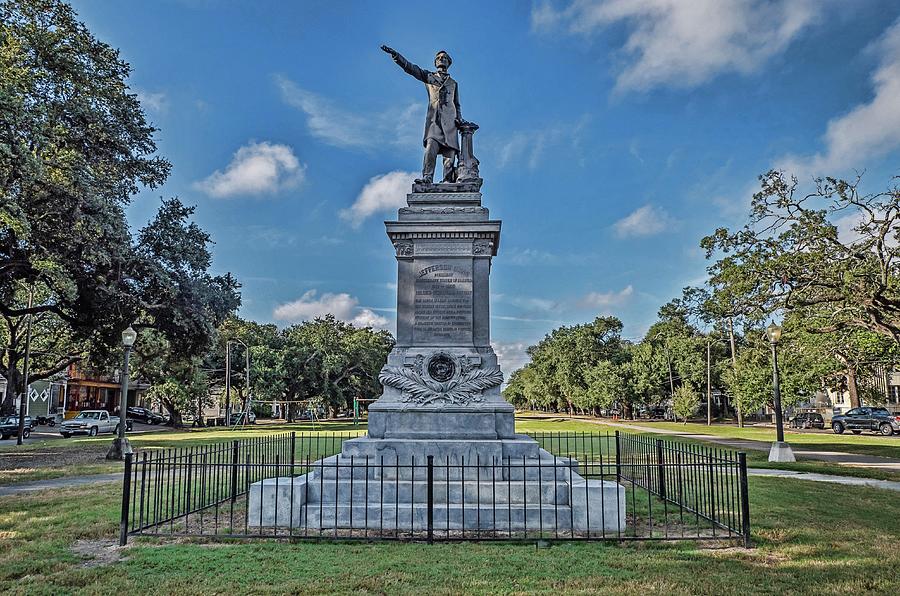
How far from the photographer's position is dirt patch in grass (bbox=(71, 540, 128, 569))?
7.26 m

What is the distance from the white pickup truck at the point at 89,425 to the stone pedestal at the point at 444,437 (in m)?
34.6

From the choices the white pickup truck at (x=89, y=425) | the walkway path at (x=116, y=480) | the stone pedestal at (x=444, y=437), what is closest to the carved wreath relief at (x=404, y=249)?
the stone pedestal at (x=444, y=437)

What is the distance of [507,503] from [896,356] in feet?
102

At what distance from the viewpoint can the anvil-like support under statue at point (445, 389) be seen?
29.1 feet

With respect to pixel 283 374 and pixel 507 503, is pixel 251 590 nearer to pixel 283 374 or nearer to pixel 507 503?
pixel 507 503

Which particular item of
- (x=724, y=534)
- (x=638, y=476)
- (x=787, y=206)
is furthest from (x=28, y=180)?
(x=787, y=206)

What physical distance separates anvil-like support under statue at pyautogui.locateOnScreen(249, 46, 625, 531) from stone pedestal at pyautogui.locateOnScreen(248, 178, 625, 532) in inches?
0.7

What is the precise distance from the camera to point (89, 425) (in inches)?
1674

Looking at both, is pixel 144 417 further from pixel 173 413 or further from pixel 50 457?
pixel 50 457

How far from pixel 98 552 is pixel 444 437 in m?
4.91

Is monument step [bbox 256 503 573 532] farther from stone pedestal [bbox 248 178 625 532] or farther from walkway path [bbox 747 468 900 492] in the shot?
walkway path [bbox 747 468 900 492]

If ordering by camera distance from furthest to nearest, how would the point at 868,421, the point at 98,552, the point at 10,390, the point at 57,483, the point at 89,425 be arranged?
the point at 89,425, the point at 868,421, the point at 10,390, the point at 57,483, the point at 98,552

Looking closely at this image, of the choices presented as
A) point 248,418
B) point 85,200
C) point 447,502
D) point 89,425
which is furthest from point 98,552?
point 248,418

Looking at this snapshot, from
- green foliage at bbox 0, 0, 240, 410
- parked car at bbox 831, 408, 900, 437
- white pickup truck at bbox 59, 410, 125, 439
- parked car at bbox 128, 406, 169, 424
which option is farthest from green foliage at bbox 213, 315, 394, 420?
parked car at bbox 831, 408, 900, 437
